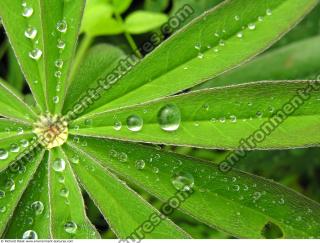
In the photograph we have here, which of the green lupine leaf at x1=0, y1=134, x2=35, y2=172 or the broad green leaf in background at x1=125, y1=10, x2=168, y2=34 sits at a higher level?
the broad green leaf in background at x1=125, y1=10, x2=168, y2=34

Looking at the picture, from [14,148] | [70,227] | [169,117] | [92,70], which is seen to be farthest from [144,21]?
[70,227]

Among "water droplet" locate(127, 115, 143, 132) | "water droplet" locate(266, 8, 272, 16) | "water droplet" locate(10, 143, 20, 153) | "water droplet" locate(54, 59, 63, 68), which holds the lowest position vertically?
"water droplet" locate(10, 143, 20, 153)

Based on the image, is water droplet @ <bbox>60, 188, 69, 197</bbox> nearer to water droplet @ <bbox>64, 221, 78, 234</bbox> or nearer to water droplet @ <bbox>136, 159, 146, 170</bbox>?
water droplet @ <bbox>64, 221, 78, 234</bbox>

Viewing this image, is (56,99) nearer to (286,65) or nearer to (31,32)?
(31,32)

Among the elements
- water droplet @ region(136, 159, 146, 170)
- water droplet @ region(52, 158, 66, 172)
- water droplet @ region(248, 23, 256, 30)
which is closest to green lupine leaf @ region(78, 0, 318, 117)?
water droplet @ region(248, 23, 256, 30)

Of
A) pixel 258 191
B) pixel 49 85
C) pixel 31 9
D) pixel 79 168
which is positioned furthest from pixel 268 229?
pixel 31 9

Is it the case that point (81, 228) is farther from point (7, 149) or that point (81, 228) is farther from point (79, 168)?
point (7, 149)
